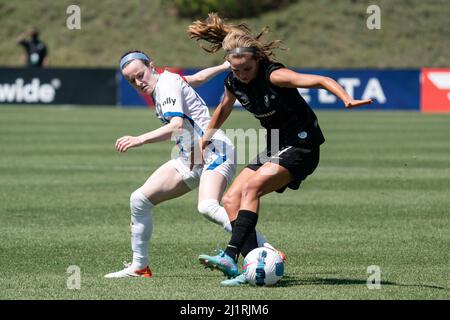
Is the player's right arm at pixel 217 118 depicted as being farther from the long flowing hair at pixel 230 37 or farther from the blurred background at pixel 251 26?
the blurred background at pixel 251 26

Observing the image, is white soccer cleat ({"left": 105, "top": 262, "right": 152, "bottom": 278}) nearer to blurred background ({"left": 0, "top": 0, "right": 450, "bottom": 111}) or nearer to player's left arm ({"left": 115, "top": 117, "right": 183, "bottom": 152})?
player's left arm ({"left": 115, "top": 117, "right": 183, "bottom": 152})

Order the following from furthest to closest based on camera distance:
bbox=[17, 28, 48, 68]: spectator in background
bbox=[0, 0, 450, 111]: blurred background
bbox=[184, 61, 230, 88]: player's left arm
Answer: bbox=[0, 0, 450, 111]: blurred background, bbox=[17, 28, 48, 68]: spectator in background, bbox=[184, 61, 230, 88]: player's left arm

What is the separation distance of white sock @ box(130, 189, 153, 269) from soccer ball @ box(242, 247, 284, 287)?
106 cm

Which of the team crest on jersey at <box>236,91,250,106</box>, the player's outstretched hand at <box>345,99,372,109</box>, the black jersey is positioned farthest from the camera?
the team crest on jersey at <box>236,91,250,106</box>

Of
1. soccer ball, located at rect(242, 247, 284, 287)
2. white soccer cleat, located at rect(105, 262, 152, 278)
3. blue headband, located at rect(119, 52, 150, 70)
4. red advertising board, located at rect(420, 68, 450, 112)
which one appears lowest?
white soccer cleat, located at rect(105, 262, 152, 278)

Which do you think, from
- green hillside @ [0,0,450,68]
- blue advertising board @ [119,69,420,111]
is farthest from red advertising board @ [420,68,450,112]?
green hillside @ [0,0,450,68]

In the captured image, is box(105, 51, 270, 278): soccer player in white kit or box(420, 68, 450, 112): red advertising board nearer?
box(105, 51, 270, 278): soccer player in white kit

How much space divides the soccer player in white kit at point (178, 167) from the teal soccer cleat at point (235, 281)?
0.52 meters

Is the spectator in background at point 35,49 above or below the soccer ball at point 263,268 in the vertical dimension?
above

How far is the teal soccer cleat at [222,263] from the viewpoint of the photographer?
832 cm

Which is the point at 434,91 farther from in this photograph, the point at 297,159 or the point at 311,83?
the point at 311,83

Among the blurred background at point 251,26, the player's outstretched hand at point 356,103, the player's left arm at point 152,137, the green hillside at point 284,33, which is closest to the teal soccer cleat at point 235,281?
the player's left arm at point 152,137

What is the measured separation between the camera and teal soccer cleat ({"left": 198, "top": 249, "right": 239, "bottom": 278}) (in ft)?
27.3

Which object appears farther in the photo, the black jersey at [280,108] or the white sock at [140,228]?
the white sock at [140,228]
